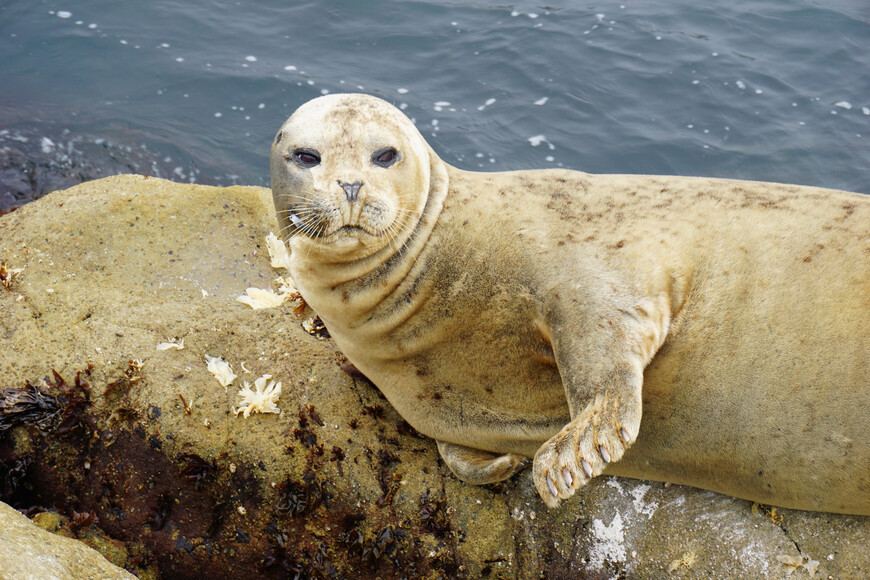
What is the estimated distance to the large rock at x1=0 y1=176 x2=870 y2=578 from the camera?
416 cm

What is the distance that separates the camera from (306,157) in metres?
4.16

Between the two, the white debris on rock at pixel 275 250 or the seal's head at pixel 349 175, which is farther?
the white debris on rock at pixel 275 250

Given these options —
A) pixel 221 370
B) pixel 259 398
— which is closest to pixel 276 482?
pixel 259 398

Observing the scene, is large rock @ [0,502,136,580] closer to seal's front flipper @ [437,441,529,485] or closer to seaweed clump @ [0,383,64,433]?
seaweed clump @ [0,383,64,433]

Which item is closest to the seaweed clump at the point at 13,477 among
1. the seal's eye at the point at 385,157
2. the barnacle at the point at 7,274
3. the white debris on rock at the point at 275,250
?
the barnacle at the point at 7,274

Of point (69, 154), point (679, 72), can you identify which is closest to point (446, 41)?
point (679, 72)

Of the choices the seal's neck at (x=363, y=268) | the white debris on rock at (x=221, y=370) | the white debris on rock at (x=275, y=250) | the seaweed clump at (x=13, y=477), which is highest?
the seal's neck at (x=363, y=268)

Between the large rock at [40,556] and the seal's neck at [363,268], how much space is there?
174 cm

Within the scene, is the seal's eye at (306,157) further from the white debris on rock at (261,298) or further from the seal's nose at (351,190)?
the white debris on rock at (261,298)

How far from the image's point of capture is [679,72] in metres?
10.7

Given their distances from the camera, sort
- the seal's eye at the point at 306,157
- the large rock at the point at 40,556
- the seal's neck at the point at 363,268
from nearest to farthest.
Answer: the large rock at the point at 40,556 < the seal's eye at the point at 306,157 < the seal's neck at the point at 363,268

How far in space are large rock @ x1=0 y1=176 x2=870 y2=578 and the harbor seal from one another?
8.4 inches

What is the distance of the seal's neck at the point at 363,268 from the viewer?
14.1 feet

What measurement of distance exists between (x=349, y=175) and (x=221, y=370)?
166 cm
